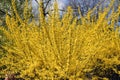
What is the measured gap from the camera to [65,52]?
15.0 ft

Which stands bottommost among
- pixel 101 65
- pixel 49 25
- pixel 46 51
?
pixel 101 65

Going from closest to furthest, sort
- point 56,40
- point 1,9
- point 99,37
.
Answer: point 56,40 < point 99,37 < point 1,9

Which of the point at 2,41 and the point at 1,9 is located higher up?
the point at 1,9

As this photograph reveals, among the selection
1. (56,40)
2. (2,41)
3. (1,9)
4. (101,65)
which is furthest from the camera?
(1,9)

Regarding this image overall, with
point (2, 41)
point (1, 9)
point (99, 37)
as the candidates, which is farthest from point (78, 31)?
point (1, 9)

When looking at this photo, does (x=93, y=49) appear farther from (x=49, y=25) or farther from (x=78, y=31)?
(x=49, y=25)

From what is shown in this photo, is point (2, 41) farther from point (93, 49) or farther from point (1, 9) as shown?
point (1, 9)

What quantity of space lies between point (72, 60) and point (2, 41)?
3.15m

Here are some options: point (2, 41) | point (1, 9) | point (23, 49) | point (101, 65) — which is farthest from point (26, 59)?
point (1, 9)

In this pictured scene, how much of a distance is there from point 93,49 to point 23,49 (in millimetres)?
999

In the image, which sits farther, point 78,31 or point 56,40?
point 78,31

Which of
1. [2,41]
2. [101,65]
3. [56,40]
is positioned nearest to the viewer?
[56,40]

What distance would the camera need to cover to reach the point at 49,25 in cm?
480

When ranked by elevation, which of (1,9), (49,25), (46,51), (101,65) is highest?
(1,9)
